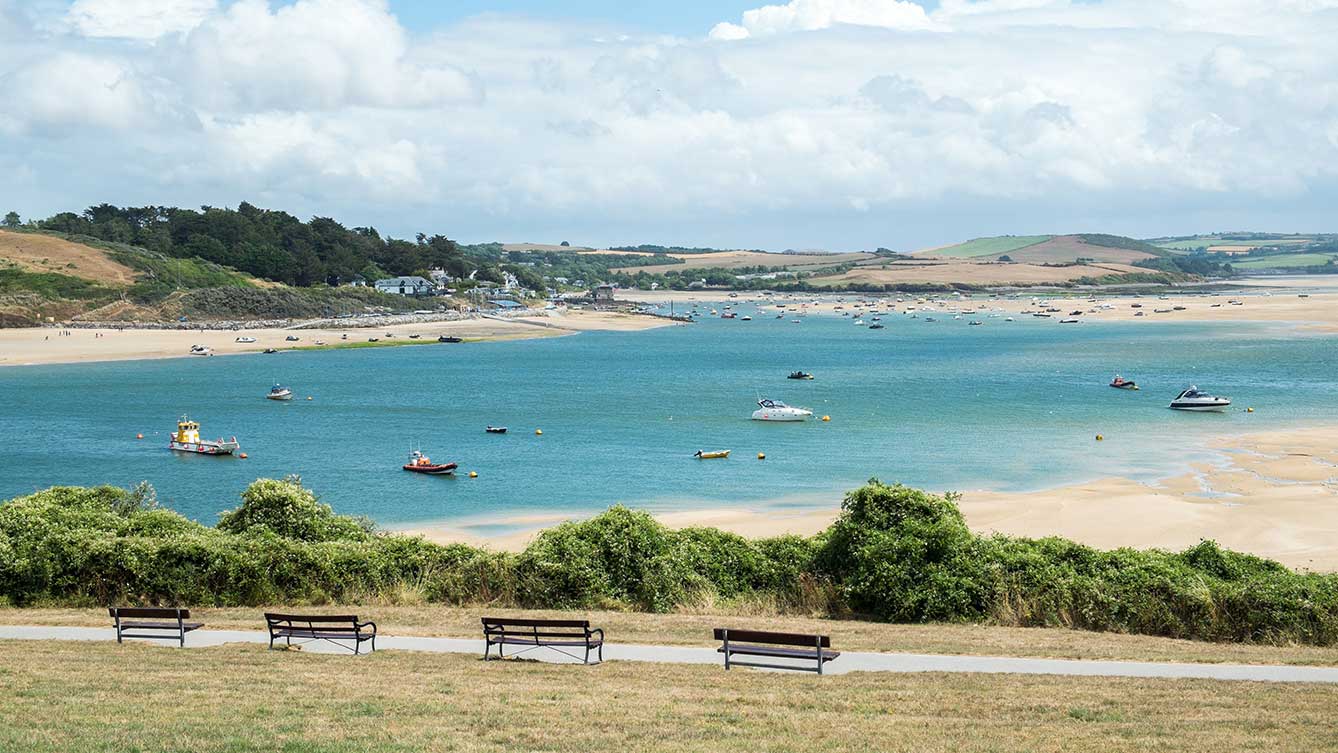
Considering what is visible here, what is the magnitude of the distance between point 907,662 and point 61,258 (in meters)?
162

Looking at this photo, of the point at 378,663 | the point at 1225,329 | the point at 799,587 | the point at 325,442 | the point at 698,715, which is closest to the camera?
the point at 698,715

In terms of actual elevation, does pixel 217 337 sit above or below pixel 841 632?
above

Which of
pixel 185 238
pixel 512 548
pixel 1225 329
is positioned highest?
pixel 185 238

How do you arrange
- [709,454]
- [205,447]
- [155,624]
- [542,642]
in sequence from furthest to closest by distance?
[205,447] < [709,454] < [155,624] < [542,642]

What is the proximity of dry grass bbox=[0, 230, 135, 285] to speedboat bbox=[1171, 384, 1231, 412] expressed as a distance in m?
124

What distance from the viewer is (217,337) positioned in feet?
428

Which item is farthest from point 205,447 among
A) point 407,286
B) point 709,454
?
point 407,286

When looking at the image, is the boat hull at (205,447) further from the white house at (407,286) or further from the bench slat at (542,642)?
the white house at (407,286)

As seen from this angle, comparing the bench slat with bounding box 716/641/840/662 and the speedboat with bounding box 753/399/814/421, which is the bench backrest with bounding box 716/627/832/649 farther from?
the speedboat with bounding box 753/399/814/421

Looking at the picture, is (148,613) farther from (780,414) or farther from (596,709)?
(780,414)

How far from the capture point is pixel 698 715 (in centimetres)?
1300

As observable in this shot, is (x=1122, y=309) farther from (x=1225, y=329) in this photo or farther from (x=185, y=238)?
(x=185, y=238)

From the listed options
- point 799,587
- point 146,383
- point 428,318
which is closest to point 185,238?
point 428,318

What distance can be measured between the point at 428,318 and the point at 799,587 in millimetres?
147308
